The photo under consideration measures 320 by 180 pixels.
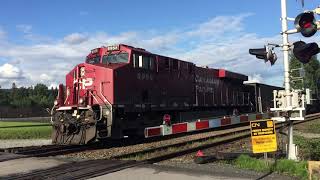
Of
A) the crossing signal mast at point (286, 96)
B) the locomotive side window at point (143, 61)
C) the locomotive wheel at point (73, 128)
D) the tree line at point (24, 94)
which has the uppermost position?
the tree line at point (24, 94)

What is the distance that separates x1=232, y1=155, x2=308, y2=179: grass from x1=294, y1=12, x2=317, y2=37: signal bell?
9.39 feet

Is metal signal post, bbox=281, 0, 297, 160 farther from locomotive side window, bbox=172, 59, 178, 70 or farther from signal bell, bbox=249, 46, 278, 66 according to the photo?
locomotive side window, bbox=172, 59, 178, 70

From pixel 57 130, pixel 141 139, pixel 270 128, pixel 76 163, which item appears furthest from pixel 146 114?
pixel 270 128

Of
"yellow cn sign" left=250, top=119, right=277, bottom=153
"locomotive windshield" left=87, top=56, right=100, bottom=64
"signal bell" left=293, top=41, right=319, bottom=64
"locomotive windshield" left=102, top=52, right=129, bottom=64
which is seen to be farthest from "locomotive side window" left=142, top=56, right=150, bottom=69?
"signal bell" left=293, top=41, right=319, bottom=64

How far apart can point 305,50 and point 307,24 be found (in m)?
0.56

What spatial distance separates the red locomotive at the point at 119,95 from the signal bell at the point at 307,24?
20.0 feet

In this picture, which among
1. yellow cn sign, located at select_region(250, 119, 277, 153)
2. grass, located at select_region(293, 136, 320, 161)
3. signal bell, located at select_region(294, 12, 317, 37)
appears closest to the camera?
signal bell, located at select_region(294, 12, 317, 37)

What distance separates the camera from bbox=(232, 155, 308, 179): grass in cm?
923

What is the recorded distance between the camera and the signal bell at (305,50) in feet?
31.1

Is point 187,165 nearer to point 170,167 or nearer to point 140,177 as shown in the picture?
point 170,167

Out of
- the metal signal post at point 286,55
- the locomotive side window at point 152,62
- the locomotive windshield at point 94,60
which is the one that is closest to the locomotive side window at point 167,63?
the locomotive side window at point 152,62

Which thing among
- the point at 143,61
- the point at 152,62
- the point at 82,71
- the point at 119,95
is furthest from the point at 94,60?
the point at 119,95

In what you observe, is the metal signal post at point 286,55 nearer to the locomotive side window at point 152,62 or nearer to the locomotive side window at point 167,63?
the locomotive side window at point 152,62

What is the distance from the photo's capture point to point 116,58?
18328 mm
